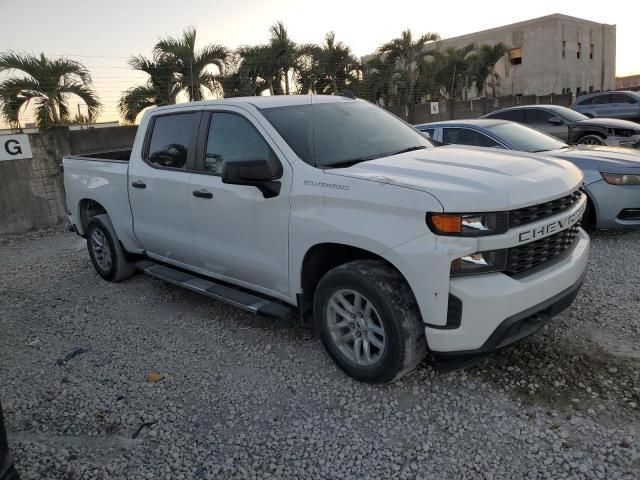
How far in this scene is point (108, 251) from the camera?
6.04 m

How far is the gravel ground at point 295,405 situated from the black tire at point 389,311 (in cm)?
25

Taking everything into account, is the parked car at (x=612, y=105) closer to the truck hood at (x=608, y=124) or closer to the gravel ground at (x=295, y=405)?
the truck hood at (x=608, y=124)

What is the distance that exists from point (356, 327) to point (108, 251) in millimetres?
3646

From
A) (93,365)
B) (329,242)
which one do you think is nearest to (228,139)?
(329,242)

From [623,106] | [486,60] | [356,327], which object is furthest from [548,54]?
[356,327]

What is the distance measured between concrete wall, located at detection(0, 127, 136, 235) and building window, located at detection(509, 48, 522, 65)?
47285 mm

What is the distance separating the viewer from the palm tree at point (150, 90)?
12562mm

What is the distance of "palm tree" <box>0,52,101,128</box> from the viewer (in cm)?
1091

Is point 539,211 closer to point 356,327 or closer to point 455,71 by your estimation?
point 356,327

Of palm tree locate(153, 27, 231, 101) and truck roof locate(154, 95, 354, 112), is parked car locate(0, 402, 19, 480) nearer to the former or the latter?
truck roof locate(154, 95, 354, 112)

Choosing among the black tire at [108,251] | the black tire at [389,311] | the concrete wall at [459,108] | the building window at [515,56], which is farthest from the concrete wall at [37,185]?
the building window at [515,56]

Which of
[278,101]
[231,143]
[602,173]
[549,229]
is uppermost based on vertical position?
[278,101]

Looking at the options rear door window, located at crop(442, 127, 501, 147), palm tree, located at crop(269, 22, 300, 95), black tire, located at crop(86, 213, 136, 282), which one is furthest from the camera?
palm tree, located at crop(269, 22, 300, 95)

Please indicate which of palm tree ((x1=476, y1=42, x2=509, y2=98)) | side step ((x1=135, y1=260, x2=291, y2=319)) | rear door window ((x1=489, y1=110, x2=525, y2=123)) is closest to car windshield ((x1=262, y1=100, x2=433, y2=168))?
side step ((x1=135, y1=260, x2=291, y2=319))
